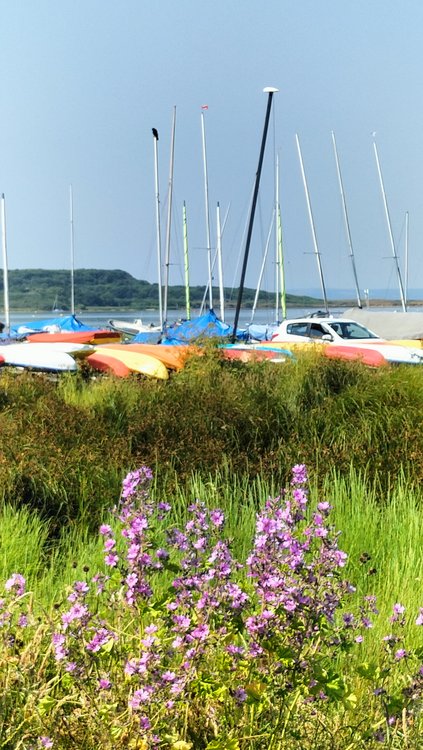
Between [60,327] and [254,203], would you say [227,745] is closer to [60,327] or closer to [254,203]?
[254,203]

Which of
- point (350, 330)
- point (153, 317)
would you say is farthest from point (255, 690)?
point (153, 317)

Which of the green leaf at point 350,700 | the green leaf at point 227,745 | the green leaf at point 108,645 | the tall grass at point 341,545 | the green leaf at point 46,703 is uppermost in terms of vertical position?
the green leaf at point 108,645

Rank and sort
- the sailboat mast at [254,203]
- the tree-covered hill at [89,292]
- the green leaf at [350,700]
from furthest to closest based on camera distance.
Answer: the tree-covered hill at [89,292] → the sailboat mast at [254,203] → the green leaf at [350,700]

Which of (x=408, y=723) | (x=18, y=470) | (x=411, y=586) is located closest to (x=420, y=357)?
(x=18, y=470)

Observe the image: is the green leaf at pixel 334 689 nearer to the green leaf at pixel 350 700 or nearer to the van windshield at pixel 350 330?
the green leaf at pixel 350 700

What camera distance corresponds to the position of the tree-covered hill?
310 ft

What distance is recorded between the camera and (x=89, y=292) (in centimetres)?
10425

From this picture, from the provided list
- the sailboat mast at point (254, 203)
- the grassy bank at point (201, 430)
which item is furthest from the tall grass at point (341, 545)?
the sailboat mast at point (254, 203)

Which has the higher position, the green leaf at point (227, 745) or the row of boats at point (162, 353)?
the green leaf at point (227, 745)

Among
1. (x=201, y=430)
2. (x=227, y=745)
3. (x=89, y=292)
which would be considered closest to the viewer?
(x=227, y=745)

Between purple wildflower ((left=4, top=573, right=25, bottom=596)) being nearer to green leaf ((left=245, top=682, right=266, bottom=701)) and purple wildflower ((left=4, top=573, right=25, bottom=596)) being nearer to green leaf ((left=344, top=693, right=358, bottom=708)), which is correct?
green leaf ((left=245, top=682, right=266, bottom=701))

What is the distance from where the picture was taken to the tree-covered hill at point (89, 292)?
310 feet

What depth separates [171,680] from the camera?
7.19 ft

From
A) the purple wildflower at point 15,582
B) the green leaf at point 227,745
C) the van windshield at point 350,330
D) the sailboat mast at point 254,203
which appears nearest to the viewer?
the green leaf at point 227,745
